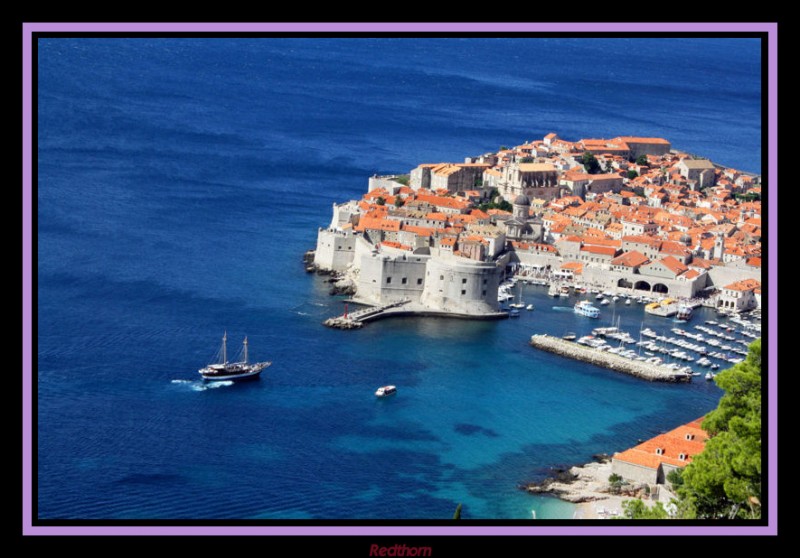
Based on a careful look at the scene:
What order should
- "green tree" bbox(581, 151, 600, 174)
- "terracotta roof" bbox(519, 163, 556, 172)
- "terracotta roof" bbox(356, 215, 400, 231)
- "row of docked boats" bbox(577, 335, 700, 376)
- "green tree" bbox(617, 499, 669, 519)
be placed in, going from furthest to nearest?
"green tree" bbox(581, 151, 600, 174) < "terracotta roof" bbox(519, 163, 556, 172) < "terracotta roof" bbox(356, 215, 400, 231) < "row of docked boats" bbox(577, 335, 700, 376) < "green tree" bbox(617, 499, 669, 519)

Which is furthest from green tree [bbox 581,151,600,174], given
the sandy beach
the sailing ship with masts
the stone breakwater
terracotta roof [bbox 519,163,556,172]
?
the sandy beach

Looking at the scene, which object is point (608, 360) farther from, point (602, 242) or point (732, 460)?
point (732, 460)

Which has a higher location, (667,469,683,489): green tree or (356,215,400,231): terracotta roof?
(356,215,400,231): terracotta roof

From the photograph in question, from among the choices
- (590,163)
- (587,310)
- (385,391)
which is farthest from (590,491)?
(590,163)

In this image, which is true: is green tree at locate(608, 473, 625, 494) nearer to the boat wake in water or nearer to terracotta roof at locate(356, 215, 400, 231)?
the boat wake in water

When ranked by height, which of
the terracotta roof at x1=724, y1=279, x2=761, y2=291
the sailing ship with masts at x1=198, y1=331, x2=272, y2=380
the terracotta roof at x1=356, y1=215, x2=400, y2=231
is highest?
the terracotta roof at x1=356, y1=215, x2=400, y2=231

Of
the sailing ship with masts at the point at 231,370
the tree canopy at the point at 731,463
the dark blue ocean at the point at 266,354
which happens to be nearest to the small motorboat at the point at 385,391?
the dark blue ocean at the point at 266,354

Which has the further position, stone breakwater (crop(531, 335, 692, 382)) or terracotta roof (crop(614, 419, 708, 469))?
stone breakwater (crop(531, 335, 692, 382))
